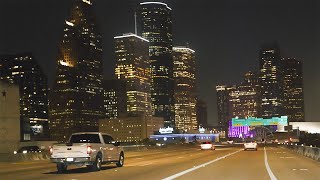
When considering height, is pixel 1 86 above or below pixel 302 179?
above

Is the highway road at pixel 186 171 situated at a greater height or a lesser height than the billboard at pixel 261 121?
lesser

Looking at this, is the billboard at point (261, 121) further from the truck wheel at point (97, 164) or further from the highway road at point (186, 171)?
the truck wheel at point (97, 164)

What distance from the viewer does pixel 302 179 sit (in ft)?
65.9

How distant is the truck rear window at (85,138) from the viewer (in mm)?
27281

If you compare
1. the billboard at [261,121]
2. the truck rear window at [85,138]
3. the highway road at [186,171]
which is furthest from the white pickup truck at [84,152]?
the billboard at [261,121]

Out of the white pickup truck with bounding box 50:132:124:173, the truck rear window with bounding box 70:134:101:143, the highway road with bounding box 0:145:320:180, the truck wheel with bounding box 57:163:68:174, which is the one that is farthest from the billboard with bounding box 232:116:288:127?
the truck wheel with bounding box 57:163:68:174

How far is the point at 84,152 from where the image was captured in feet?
82.4

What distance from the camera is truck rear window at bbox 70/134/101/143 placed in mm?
27281

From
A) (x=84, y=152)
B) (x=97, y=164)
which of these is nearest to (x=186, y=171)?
(x=97, y=164)

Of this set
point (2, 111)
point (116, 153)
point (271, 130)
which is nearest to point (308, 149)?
point (116, 153)

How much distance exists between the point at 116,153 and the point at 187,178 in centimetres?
911

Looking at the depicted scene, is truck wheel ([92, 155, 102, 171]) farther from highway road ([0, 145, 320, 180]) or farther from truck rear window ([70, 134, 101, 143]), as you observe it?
truck rear window ([70, 134, 101, 143])

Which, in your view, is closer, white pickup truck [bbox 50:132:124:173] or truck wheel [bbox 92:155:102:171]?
white pickup truck [bbox 50:132:124:173]

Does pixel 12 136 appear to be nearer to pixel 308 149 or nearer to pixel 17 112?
pixel 17 112
